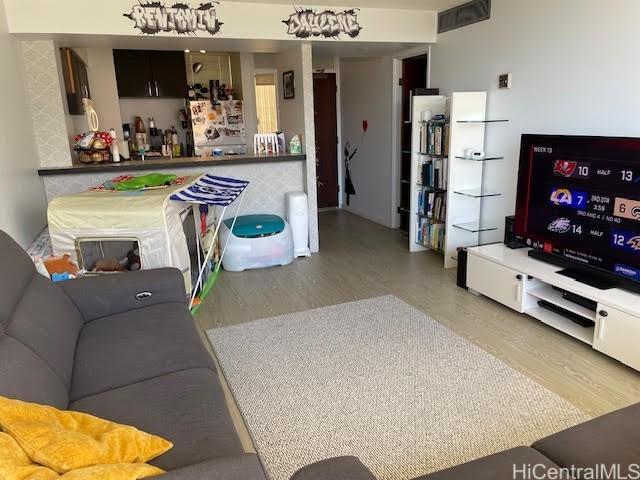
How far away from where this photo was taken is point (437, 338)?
293cm

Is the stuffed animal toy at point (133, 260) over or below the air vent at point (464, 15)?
below

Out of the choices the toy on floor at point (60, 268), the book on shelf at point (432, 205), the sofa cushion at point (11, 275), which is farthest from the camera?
the book on shelf at point (432, 205)

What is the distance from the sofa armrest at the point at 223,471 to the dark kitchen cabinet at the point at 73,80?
422 centimetres

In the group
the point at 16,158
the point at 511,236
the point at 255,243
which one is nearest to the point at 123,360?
the point at 16,158

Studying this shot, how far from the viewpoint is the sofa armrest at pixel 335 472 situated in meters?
1.12

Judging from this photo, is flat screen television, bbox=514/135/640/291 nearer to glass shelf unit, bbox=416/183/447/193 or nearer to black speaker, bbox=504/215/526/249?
black speaker, bbox=504/215/526/249

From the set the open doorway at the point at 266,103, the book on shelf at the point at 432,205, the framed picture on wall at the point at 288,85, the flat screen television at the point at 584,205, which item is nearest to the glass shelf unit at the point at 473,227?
the book on shelf at the point at 432,205

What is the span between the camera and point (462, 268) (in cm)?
374

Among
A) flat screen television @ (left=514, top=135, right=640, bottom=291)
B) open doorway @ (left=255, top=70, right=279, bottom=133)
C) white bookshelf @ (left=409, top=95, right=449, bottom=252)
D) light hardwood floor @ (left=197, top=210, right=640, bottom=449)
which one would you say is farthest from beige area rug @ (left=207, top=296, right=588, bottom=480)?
open doorway @ (left=255, top=70, right=279, bottom=133)

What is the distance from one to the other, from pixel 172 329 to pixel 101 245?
1318 mm

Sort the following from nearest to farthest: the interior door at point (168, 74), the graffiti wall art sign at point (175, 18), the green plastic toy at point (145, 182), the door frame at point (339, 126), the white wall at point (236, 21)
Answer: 1. the green plastic toy at point (145, 182)
2. the white wall at point (236, 21)
3. the graffiti wall art sign at point (175, 18)
4. the interior door at point (168, 74)
5. the door frame at point (339, 126)

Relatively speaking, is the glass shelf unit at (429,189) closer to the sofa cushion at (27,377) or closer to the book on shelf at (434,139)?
the book on shelf at (434,139)

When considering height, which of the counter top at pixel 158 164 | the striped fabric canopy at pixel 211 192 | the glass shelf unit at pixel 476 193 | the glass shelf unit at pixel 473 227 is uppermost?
the counter top at pixel 158 164

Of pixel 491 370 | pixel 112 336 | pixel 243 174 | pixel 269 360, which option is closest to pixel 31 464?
pixel 112 336
